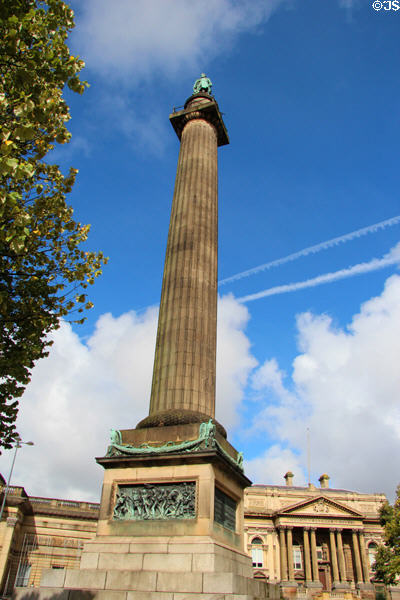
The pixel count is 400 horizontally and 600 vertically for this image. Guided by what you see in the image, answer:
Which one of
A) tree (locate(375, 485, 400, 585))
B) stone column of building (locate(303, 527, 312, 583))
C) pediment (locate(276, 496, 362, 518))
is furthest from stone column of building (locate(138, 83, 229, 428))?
stone column of building (locate(303, 527, 312, 583))

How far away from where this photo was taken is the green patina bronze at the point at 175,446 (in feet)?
38.5

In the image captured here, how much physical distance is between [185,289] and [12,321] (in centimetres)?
677

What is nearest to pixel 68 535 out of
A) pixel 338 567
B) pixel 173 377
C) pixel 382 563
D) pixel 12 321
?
pixel 382 563

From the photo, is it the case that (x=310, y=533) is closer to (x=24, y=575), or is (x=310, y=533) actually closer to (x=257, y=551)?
(x=257, y=551)

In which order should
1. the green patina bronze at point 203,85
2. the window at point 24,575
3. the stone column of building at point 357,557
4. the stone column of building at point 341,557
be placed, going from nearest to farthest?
1. the green patina bronze at point 203,85
2. the window at point 24,575
3. the stone column of building at point 341,557
4. the stone column of building at point 357,557

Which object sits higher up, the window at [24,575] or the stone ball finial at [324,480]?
the stone ball finial at [324,480]

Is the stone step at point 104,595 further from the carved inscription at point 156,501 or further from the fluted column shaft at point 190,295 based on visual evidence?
the fluted column shaft at point 190,295

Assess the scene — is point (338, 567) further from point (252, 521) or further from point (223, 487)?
point (223, 487)

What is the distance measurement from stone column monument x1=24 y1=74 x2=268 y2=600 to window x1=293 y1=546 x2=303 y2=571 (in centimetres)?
5503

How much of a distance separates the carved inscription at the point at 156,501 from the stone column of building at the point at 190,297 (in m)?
1.88

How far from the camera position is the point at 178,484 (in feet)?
38.1

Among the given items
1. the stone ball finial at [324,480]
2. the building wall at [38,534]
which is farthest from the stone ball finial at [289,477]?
the building wall at [38,534]

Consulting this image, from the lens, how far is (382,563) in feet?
129

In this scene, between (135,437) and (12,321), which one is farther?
(135,437)
